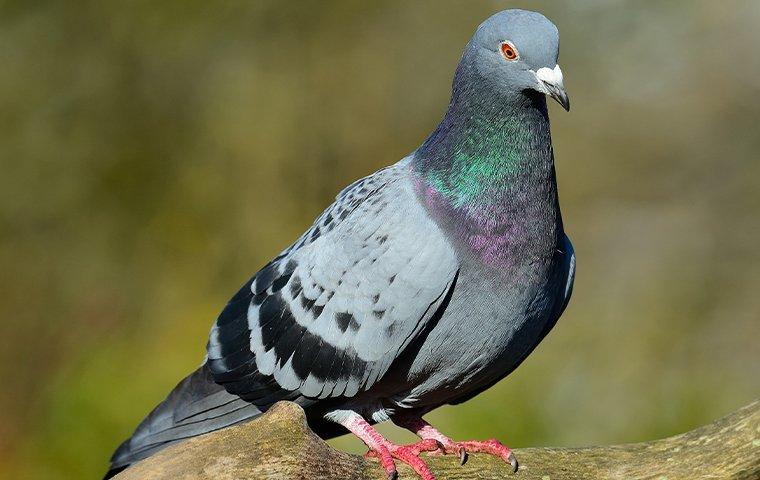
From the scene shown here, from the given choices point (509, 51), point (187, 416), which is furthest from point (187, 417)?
point (509, 51)

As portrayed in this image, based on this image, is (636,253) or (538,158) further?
(636,253)

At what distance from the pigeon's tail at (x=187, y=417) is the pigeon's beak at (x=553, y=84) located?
1960mm

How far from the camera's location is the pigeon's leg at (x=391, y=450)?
4.25 m

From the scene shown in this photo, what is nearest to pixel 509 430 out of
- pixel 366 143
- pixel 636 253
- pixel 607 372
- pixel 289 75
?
pixel 607 372

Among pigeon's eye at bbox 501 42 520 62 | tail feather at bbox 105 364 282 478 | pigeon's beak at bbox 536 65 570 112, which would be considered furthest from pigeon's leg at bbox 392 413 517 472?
pigeon's eye at bbox 501 42 520 62

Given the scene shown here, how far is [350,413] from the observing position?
4637mm

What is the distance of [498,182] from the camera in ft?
14.5

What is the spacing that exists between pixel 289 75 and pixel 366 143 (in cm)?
104

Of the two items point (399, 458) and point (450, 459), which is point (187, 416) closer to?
point (399, 458)

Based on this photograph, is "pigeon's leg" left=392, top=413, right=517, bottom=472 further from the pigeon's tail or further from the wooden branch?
the pigeon's tail

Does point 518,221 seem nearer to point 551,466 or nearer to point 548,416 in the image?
point 551,466

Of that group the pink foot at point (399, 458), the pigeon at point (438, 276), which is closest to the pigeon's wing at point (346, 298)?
the pigeon at point (438, 276)

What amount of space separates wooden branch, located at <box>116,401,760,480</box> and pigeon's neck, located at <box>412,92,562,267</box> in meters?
0.89

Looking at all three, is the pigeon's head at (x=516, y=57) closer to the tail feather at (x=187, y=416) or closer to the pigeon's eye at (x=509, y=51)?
the pigeon's eye at (x=509, y=51)
